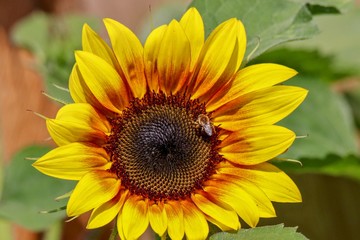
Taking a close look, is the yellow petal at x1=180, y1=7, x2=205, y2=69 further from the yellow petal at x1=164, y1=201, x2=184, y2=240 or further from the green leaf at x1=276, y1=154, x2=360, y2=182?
the green leaf at x1=276, y1=154, x2=360, y2=182

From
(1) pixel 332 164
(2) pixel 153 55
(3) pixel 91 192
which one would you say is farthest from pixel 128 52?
(1) pixel 332 164

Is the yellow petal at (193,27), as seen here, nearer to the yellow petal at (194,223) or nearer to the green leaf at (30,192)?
the yellow petal at (194,223)

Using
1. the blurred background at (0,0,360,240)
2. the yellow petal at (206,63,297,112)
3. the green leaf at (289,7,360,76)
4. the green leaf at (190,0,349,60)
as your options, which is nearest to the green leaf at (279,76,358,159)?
the blurred background at (0,0,360,240)

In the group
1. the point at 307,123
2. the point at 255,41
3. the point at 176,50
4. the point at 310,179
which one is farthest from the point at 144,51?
the point at 310,179

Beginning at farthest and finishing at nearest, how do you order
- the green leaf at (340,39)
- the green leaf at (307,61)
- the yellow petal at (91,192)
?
the green leaf at (340,39), the green leaf at (307,61), the yellow petal at (91,192)

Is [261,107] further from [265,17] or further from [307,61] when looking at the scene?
[307,61]

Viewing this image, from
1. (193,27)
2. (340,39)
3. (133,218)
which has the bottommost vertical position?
(340,39)

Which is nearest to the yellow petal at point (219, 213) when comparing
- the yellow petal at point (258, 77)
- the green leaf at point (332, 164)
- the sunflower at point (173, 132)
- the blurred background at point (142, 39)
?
the sunflower at point (173, 132)

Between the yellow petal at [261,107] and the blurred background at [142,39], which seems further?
the blurred background at [142,39]
